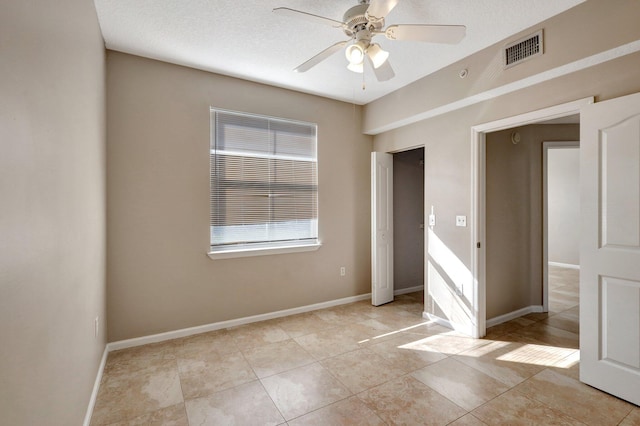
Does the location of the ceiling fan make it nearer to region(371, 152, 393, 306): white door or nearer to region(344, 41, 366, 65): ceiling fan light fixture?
region(344, 41, 366, 65): ceiling fan light fixture

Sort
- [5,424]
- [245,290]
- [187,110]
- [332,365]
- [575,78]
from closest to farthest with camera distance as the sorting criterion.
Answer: [5,424], [575,78], [332,365], [187,110], [245,290]

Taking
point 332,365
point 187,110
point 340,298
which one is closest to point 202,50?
point 187,110

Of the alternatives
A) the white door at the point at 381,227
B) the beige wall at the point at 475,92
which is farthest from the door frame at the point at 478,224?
the white door at the point at 381,227

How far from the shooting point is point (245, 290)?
3471mm

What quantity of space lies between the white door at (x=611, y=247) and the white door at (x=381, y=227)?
2168 mm

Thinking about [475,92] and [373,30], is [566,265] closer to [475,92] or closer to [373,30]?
[475,92]

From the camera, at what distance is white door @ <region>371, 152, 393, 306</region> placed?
4068 mm

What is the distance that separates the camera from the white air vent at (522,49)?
237 cm

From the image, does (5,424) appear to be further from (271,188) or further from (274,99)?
(274,99)

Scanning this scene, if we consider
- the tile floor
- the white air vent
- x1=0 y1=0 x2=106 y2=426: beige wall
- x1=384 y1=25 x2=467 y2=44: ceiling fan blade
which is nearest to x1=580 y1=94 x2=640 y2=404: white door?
the tile floor

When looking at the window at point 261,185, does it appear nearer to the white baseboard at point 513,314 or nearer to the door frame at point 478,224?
the door frame at point 478,224

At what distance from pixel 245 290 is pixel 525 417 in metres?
2.72

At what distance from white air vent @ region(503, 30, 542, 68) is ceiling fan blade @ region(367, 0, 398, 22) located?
146cm

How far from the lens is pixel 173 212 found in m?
3.06
